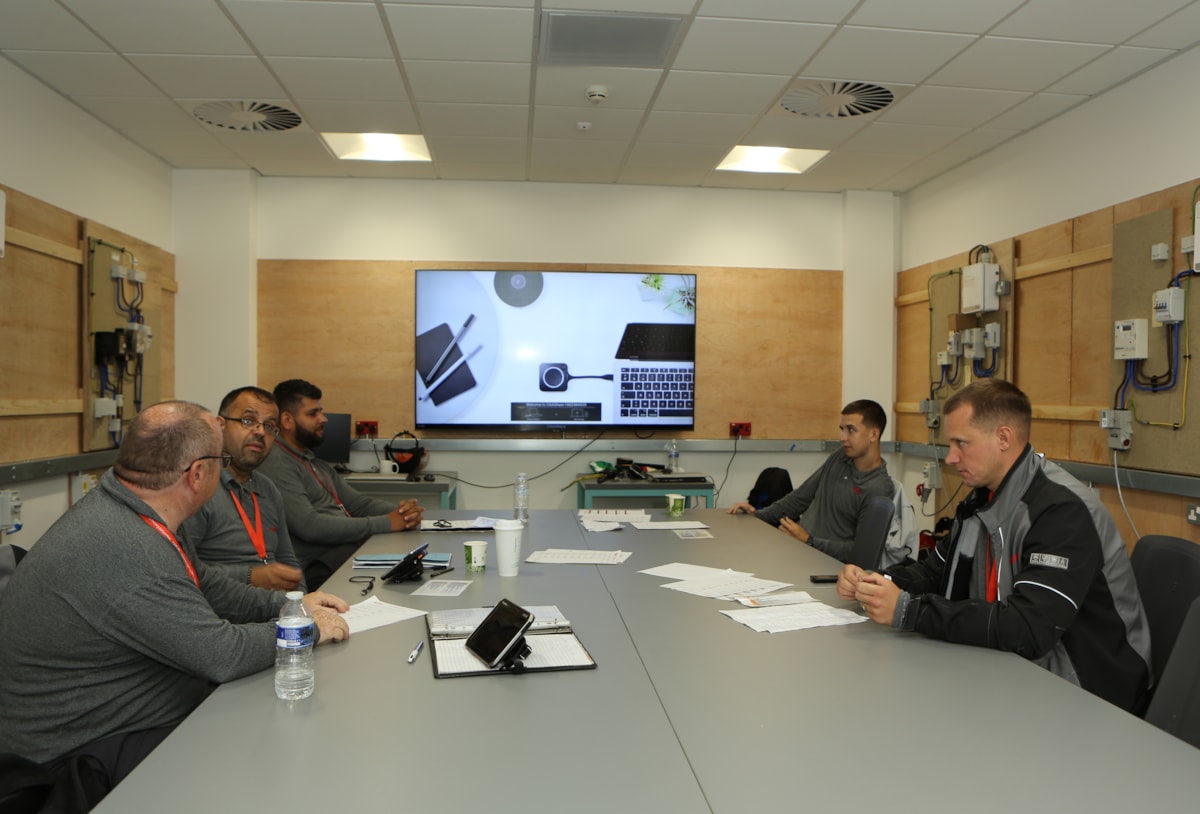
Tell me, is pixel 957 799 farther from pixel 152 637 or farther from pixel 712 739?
pixel 152 637

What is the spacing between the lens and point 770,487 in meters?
5.62

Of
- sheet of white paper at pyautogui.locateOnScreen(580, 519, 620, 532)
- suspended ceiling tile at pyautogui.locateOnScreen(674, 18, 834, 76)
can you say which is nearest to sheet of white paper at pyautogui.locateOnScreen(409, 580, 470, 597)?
sheet of white paper at pyautogui.locateOnScreen(580, 519, 620, 532)

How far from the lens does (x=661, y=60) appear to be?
387 cm

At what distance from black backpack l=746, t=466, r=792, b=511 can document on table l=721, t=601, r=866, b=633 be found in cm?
322

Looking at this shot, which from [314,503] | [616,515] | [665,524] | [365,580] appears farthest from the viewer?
[616,515]

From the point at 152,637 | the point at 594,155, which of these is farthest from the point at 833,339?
the point at 152,637

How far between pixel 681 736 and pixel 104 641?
1.20 metres

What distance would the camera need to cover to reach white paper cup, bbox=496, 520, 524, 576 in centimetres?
268

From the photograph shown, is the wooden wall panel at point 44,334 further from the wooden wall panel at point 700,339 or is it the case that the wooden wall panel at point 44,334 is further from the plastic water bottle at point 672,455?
the plastic water bottle at point 672,455

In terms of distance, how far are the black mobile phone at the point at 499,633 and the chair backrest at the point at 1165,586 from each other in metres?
1.65

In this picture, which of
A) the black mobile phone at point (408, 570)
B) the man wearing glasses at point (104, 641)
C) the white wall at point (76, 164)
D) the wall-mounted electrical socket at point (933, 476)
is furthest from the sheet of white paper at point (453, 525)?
the wall-mounted electrical socket at point (933, 476)

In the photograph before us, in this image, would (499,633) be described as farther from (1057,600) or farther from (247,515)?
→ (247,515)

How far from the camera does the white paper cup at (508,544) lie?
2.68 metres

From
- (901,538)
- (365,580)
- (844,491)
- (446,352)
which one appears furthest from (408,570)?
(446,352)
